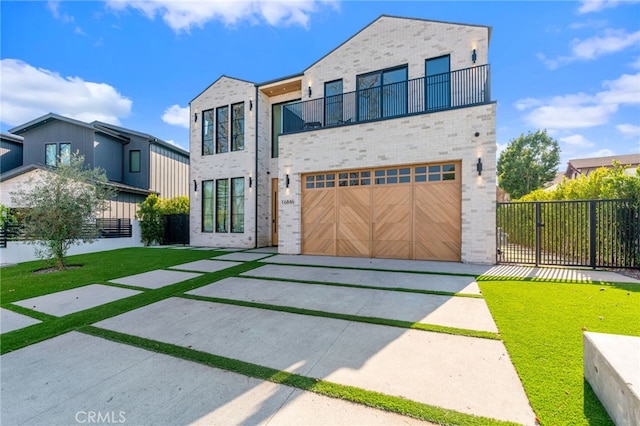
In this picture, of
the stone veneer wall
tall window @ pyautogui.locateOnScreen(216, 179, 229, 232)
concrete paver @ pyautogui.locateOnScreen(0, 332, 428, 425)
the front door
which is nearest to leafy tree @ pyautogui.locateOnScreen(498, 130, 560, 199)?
the front door

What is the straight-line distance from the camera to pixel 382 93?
33.6 ft

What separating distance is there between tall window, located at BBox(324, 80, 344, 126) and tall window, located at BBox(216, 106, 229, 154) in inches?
217

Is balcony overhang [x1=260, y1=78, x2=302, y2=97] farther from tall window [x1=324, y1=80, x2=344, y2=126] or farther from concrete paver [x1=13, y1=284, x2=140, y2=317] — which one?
concrete paver [x1=13, y1=284, x2=140, y2=317]

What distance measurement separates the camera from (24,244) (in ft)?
35.3

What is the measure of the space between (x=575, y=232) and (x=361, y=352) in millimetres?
8942

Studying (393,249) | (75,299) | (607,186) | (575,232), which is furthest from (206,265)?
(607,186)

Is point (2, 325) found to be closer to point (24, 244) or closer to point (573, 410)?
point (573, 410)

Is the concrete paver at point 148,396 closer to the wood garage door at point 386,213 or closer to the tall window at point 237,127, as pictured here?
the wood garage door at point 386,213

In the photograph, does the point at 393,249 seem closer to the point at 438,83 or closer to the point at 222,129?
the point at 438,83

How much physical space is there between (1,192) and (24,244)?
8.37 m

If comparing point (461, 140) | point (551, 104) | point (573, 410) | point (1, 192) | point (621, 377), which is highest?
point (551, 104)

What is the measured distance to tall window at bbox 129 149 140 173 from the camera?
19.5 m

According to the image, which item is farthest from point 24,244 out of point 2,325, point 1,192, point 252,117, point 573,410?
point 573,410

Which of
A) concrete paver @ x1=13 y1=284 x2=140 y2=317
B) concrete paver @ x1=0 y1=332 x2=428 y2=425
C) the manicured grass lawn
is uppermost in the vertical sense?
the manicured grass lawn
